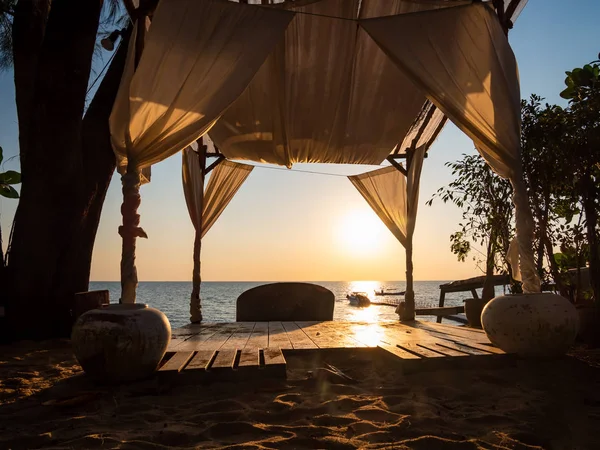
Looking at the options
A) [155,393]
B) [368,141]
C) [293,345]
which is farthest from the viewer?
[368,141]

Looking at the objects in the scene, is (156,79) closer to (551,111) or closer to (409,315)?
(551,111)

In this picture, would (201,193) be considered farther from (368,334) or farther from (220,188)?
(368,334)

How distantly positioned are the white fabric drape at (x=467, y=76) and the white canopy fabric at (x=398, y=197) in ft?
11.0

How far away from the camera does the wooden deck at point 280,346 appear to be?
2.80 meters

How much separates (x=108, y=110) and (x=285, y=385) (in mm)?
4650

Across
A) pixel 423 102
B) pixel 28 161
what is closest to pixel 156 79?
pixel 28 161

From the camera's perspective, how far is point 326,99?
556cm

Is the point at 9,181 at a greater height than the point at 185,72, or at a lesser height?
lesser

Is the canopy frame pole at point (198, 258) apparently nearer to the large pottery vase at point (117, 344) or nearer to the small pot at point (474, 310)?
the large pottery vase at point (117, 344)

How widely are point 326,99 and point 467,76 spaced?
237cm

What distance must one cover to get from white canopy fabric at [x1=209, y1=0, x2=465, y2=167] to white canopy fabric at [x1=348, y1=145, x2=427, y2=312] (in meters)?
0.42

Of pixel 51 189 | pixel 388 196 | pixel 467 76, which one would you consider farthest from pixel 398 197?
pixel 51 189

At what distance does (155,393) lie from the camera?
101 inches

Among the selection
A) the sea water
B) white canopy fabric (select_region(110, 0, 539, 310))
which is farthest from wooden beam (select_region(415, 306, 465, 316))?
white canopy fabric (select_region(110, 0, 539, 310))
